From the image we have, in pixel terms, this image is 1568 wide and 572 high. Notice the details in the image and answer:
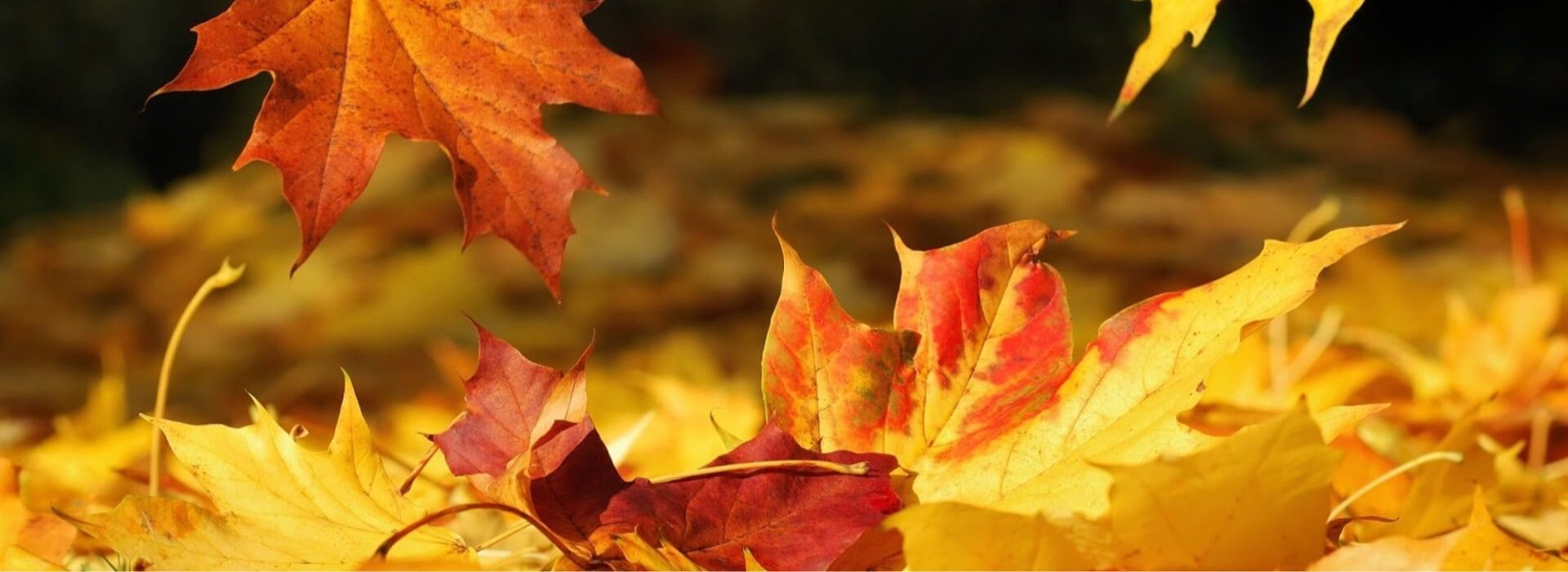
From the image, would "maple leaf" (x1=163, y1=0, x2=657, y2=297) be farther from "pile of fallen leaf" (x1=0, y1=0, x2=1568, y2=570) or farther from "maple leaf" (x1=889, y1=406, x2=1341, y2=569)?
"maple leaf" (x1=889, y1=406, x2=1341, y2=569)

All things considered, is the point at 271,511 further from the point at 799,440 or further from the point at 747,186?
the point at 747,186

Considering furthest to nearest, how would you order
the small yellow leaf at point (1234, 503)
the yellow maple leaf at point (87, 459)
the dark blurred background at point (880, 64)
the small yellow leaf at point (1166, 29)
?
the dark blurred background at point (880, 64) → the yellow maple leaf at point (87, 459) → the small yellow leaf at point (1166, 29) → the small yellow leaf at point (1234, 503)

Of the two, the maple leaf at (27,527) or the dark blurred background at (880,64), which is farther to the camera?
the dark blurred background at (880,64)

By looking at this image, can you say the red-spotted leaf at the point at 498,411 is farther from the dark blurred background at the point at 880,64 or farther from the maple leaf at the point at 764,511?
the dark blurred background at the point at 880,64

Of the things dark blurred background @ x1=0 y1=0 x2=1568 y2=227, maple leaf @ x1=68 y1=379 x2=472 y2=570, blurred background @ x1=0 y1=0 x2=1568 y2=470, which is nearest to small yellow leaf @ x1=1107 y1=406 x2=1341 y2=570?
maple leaf @ x1=68 y1=379 x2=472 y2=570

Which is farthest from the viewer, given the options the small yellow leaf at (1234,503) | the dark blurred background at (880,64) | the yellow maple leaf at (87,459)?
the dark blurred background at (880,64)

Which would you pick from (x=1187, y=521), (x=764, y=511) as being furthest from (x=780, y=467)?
(x=1187, y=521)

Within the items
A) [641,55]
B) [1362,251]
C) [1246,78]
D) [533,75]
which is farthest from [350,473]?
[1246,78]

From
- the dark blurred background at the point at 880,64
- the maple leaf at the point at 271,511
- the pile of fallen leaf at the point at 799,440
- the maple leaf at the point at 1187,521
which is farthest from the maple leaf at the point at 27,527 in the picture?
the dark blurred background at the point at 880,64
